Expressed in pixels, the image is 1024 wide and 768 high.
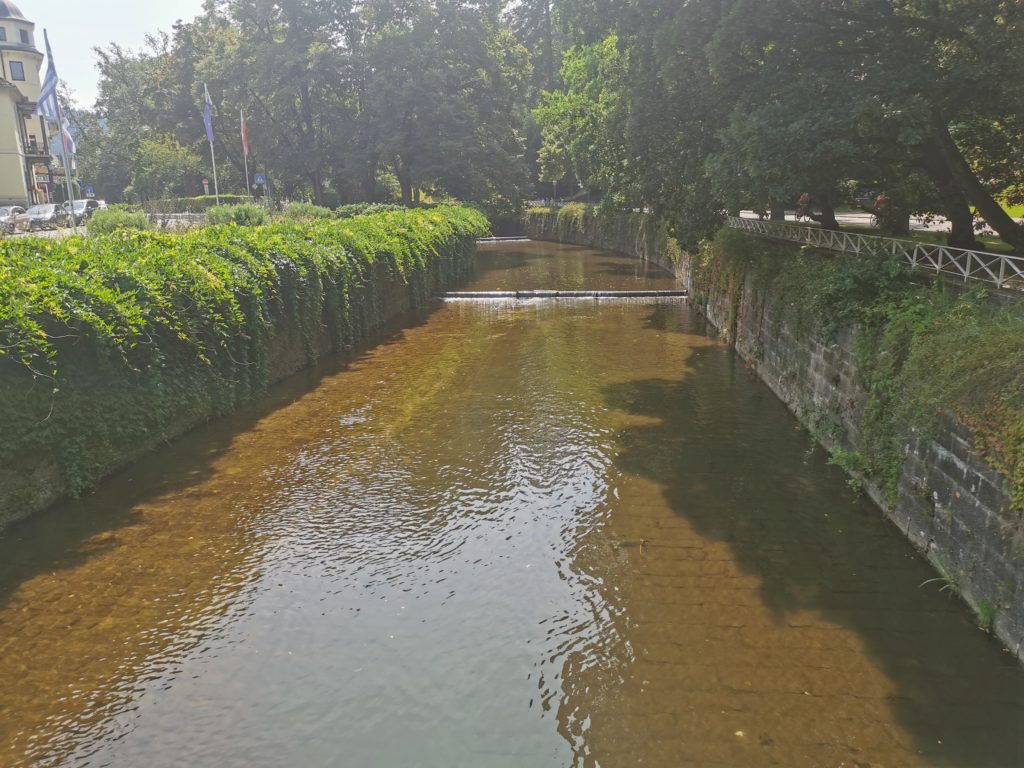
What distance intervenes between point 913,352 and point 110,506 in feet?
35.1

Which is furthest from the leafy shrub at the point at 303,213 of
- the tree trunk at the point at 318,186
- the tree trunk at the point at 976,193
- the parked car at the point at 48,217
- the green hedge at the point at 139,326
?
the tree trunk at the point at 976,193

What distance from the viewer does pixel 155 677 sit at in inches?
255

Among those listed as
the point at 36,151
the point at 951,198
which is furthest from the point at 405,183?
the point at 951,198

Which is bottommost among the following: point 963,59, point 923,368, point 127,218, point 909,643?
point 909,643

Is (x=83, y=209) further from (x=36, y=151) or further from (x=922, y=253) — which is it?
(x=922, y=253)

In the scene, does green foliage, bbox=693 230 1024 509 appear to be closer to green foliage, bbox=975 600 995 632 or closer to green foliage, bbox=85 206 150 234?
green foliage, bbox=975 600 995 632

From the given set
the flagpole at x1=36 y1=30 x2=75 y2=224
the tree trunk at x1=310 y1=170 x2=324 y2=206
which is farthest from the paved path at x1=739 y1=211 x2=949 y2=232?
the tree trunk at x1=310 y1=170 x2=324 y2=206

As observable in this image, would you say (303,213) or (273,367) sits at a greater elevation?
(303,213)

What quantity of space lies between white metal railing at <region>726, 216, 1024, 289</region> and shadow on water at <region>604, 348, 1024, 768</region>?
3478 mm

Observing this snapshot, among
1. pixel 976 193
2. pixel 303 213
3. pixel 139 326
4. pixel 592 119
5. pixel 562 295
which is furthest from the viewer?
pixel 592 119

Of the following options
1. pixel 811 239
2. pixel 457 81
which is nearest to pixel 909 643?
pixel 811 239

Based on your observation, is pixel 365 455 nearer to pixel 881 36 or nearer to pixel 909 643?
pixel 909 643

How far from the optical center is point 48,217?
3606 cm

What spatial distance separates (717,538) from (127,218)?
898 inches
